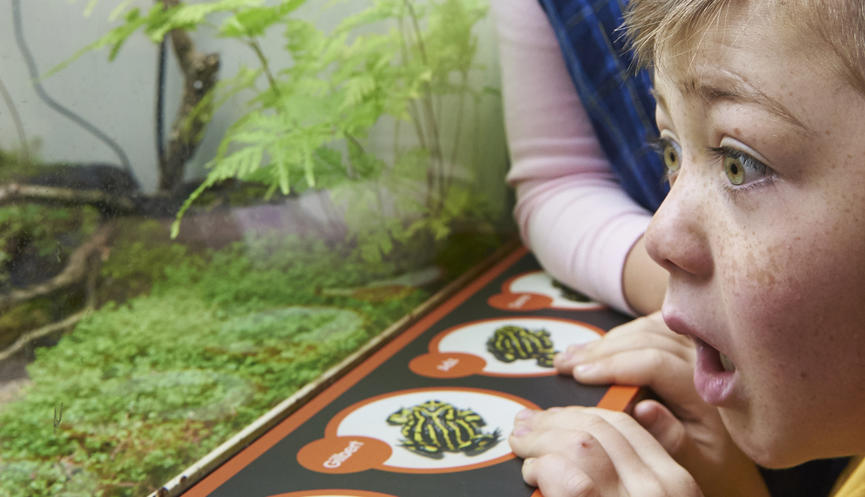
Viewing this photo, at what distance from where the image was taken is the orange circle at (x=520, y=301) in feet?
3.31

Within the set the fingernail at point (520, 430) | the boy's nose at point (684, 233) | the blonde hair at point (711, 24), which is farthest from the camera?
the fingernail at point (520, 430)

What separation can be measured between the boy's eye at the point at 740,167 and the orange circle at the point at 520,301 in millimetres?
524

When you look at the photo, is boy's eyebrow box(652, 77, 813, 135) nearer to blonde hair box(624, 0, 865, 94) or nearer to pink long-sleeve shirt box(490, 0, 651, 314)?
blonde hair box(624, 0, 865, 94)

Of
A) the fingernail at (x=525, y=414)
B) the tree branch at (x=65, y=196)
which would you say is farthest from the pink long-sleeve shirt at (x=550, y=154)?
the tree branch at (x=65, y=196)

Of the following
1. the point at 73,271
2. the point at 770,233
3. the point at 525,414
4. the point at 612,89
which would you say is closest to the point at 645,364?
the point at 525,414

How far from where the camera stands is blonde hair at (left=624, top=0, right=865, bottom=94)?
0.41m

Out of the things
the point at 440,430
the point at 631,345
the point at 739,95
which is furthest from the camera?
the point at 631,345

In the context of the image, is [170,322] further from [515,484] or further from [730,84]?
[730,84]

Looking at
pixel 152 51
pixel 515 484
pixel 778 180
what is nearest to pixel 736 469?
pixel 515 484

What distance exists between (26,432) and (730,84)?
602mm

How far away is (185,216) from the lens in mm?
695

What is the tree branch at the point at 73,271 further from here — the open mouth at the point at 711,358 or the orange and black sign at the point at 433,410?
the open mouth at the point at 711,358

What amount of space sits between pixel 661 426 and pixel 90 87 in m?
Result: 0.62

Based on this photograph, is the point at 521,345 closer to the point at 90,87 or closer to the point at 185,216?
the point at 185,216
